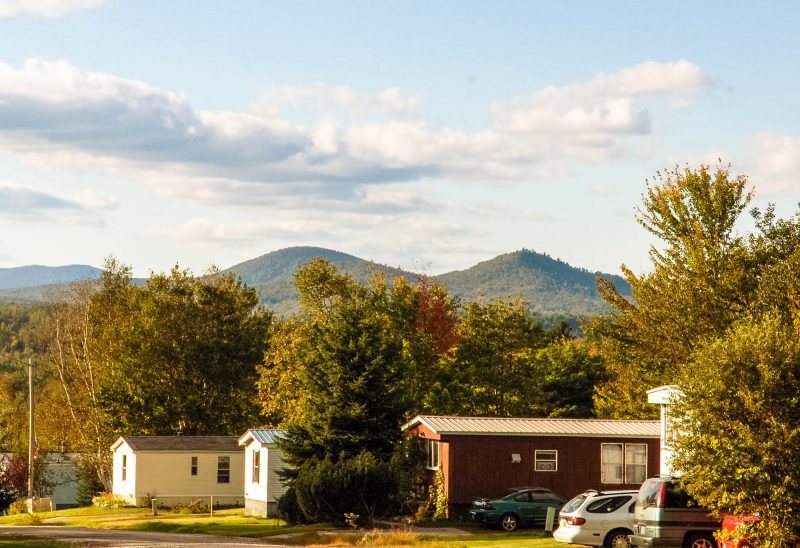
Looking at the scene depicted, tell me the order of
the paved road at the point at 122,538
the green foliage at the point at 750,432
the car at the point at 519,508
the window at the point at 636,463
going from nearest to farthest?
1. the green foliage at the point at 750,432
2. the paved road at the point at 122,538
3. the car at the point at 519,508
4. the window at the point at 636,463

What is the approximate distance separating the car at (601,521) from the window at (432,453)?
15768mm

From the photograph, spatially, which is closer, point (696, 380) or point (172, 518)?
point (696, 380)

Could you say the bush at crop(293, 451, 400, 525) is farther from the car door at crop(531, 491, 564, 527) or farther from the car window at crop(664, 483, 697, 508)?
the car window at crop(664, 483, 697, 508)

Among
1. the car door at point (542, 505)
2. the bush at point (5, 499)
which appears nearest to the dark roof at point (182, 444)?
the bush at point (5, 499)

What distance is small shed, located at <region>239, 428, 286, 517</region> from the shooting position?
179 feet

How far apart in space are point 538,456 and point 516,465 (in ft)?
3.38

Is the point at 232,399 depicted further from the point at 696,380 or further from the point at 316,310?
the point at 696,380

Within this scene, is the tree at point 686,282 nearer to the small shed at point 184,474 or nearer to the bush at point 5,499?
the small shed at point 184,474

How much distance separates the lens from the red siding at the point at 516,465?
160ft

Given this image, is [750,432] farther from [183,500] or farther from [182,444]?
[182,444]

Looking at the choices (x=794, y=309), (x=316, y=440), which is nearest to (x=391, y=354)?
(x=316, y=440)

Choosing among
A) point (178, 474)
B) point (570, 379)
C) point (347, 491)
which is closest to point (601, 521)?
point (347, 491)

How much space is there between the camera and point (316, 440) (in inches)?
1900

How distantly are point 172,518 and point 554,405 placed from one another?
37.6 metres
